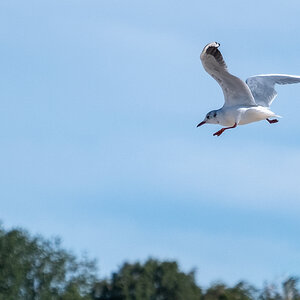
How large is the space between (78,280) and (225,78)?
21676 millimetres

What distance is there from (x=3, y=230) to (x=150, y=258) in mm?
4551

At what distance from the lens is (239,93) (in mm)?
19891

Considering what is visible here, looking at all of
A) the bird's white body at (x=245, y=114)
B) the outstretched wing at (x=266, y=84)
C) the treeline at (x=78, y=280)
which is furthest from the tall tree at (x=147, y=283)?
the bird's white body at (x=245, y=114)

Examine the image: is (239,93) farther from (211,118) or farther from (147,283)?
(147,283)

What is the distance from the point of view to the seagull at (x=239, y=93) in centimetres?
1923

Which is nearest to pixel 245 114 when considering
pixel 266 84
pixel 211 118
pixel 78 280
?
pixel 211 118

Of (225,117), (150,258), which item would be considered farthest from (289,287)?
(225,117)

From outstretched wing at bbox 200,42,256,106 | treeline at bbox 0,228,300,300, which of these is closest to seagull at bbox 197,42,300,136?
outstretched wing at bbox 200,42,256,106

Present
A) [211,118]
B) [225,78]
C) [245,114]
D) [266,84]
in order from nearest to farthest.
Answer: [225,78]
[245,114]
[211,118]
[266,84]

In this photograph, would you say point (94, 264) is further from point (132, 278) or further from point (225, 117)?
point (225, 117)

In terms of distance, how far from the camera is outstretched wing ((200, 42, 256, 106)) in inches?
753

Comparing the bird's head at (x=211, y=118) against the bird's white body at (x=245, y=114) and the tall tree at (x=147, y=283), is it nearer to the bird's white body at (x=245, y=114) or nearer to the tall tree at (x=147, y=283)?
the bird's white body at (x=245, y=114)

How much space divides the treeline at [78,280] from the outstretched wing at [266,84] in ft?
57.5

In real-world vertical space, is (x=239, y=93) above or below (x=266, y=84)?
below
